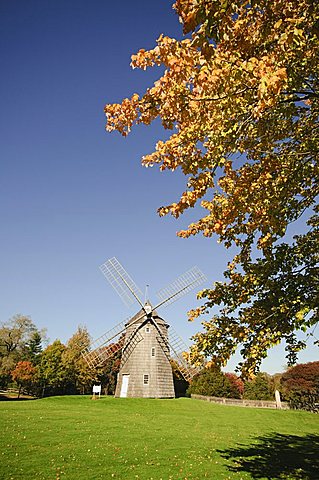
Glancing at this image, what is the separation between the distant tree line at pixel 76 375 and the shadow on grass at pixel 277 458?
22893 millimetres

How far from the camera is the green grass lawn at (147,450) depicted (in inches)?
372

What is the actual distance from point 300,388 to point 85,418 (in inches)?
1588

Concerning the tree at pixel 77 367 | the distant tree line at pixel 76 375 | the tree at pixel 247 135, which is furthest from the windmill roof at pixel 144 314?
the tree at pixel 247 135

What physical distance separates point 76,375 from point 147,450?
3223cm

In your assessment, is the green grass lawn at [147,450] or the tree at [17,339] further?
the tree at [17,339]

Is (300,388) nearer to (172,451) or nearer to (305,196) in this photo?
(172,451)

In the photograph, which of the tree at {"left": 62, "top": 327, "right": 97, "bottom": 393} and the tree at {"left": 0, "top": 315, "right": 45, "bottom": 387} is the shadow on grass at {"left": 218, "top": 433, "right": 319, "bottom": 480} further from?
the tree at {"left": 0, "top": 315, "right": 45, "bottom": 387}

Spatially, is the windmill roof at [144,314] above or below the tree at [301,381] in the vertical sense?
above

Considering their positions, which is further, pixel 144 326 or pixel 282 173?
pixel 144 326

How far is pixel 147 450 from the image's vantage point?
490 inches

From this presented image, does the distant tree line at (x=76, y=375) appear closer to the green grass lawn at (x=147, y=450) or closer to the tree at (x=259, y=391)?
the tree at (x=259, y=391)

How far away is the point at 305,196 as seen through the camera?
763 centimetres

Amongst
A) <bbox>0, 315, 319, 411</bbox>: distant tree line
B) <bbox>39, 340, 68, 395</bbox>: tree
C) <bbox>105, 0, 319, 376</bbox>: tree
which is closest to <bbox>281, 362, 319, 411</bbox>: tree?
<bbox>0, 315, 319, 411</bbox>: distant tree line

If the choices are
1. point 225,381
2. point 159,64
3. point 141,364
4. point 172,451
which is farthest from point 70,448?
point 225,381
